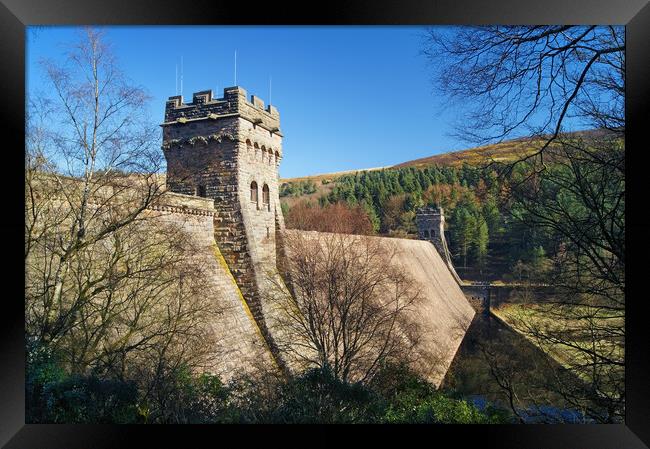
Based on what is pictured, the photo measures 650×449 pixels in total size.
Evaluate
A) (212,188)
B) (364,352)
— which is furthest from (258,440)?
(212,188)

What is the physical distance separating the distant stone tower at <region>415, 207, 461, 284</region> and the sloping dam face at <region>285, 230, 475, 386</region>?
388 mm

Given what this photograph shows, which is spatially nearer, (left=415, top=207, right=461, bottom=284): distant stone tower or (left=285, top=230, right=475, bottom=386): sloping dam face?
(left=285, top=230, right=475, bottom=386): sloping dam face

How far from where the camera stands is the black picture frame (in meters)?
2.94

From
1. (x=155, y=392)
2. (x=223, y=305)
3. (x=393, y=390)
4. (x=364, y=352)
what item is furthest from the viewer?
(x=364, y=352)

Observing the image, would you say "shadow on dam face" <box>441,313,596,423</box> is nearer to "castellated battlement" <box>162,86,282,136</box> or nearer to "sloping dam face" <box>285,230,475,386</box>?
"sloping dam face" <box>285,230,475,386</box>

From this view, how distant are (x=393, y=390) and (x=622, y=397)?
3.15 meters

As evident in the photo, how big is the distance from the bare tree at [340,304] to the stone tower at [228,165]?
2.48 feet

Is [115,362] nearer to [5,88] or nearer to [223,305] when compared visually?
[223,305]

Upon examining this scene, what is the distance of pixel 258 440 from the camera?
3223 millimetres

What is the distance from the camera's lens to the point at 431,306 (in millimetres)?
12023

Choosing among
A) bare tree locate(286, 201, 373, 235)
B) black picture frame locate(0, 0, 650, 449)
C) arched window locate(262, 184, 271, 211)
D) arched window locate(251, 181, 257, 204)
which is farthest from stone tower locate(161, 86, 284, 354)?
black picture frame locate(0, 0, 650, 449)
